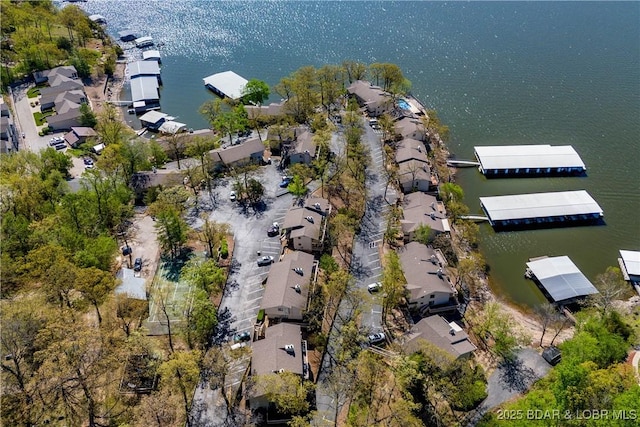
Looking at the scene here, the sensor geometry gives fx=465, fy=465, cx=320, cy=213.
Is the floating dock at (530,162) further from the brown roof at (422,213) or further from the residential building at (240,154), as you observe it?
the residential building at (240,154)

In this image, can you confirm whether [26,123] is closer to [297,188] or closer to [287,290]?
[297,188]

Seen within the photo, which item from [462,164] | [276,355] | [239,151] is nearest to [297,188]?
[239,151]

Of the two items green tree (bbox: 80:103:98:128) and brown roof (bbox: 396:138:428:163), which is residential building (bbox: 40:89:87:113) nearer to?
green tree (bbox: 80:103:98:128)

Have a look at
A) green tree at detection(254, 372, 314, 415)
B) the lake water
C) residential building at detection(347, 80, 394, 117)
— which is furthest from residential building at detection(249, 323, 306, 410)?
residential building at detection(347, 80, 394, 117)

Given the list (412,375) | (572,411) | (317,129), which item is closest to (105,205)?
(317,129)

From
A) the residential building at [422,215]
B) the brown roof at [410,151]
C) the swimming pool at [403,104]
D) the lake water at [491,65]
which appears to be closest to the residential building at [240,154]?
the lake water at [491,65]
